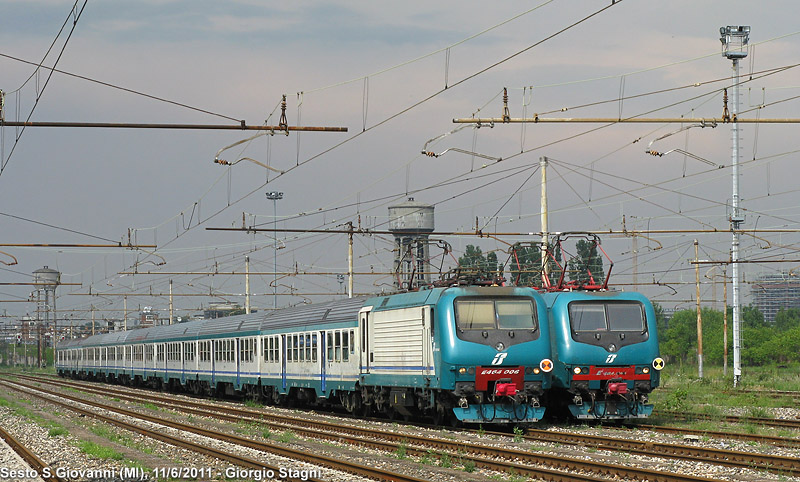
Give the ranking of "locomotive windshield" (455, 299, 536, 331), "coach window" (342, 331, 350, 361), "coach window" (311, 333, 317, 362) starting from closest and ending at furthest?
"locomotive windshield" (455, 299, 536, 331) < "coach window" (342, 331, 350, 361) < "coach window" (311, 333, 317, 362)

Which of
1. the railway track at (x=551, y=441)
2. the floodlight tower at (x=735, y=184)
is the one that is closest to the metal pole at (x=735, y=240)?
the floodlight tower at (x=735, y=184)

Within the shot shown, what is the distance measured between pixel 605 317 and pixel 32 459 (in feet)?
41.4

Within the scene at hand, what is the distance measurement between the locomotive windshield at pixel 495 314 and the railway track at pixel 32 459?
916 cm

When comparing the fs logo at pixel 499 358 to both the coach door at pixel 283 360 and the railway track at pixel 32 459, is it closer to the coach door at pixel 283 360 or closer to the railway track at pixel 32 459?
the railway track at pixel 32 459

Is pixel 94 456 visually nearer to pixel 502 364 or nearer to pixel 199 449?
pixel 199 449

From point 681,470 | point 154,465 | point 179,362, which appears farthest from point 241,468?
point 179,362

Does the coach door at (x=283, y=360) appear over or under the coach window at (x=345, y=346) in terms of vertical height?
under

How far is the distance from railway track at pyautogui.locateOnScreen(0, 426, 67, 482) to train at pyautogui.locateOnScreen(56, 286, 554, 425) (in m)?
8.56

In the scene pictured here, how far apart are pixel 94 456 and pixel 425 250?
59.9 metres

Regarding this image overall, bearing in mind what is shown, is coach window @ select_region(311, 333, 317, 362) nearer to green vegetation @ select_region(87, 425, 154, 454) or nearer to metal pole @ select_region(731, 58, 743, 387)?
green vegetation @ select_region(87, 425, 154, 454)

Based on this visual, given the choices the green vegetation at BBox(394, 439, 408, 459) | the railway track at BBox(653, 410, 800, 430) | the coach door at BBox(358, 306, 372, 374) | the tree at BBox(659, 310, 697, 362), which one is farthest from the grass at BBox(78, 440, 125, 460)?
the tree at BBox(659, 310, 697, 362)

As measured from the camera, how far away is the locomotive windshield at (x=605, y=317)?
24.4 meters

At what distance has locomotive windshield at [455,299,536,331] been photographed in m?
23.7

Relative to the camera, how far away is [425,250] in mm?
79375
